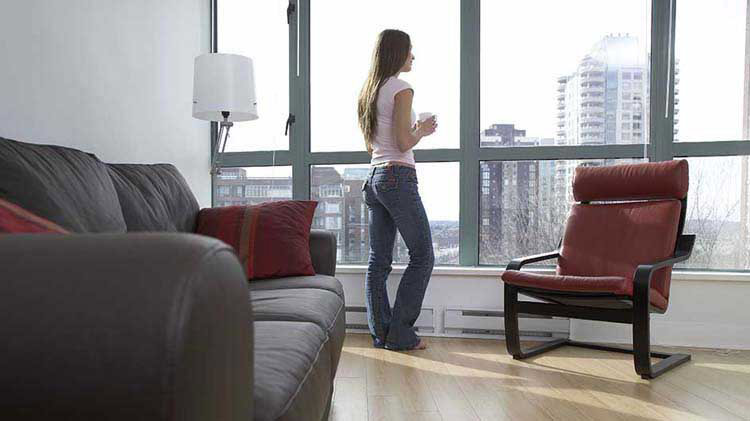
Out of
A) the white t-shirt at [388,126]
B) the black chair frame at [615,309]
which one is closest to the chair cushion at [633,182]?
the black chair frame at [615,309]

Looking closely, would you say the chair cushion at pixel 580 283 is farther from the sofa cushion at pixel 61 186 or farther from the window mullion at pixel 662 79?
the sofa cushion at pixel 61 186

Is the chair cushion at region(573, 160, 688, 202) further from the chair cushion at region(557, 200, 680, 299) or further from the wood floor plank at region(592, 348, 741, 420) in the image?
the wood floor plank at region(592, 348, 741, 420)

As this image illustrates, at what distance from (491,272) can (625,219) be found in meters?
0.78

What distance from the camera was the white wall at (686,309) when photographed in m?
3.13

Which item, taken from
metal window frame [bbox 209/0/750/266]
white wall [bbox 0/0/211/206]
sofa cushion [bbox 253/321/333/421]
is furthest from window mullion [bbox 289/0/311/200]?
sofa cushion [bbox 253/321/333/421]

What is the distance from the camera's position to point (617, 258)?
9.58 ft

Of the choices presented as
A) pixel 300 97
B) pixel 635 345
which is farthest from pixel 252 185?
pixel 635 345

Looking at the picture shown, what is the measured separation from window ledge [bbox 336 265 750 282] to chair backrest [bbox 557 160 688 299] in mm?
428

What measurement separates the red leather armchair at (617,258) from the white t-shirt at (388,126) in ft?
2.59

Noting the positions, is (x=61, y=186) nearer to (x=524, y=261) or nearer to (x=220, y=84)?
(x=220, y=84)

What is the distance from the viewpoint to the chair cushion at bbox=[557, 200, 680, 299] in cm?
279

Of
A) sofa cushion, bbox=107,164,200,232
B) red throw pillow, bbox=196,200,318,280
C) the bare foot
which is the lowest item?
the bare foot

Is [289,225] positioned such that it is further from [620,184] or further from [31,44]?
[620,184]

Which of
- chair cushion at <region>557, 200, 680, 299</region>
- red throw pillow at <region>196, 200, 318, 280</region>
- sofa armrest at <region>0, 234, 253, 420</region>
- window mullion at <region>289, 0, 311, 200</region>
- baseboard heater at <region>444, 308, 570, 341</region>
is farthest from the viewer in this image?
window mullion at <region>289, 0, 311, 200</region>
